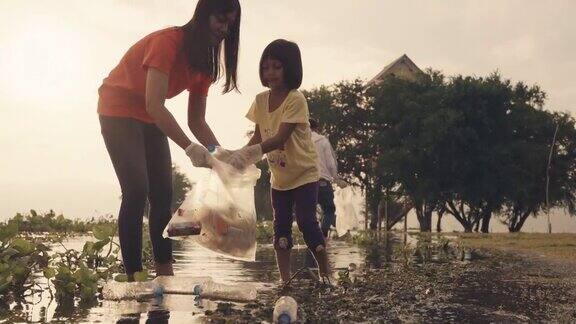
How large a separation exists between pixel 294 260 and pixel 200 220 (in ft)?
14.5

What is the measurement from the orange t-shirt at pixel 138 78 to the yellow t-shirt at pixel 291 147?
2.45ft

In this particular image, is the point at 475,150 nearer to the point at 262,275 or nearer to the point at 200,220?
the point at 262,275

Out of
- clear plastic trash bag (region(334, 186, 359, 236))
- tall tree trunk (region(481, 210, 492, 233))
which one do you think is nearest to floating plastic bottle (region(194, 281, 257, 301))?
clear plastic trash bag (region(334, 186, 359, 236))

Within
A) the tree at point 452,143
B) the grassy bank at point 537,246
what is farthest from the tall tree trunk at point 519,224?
the grassy bank at point 537,246

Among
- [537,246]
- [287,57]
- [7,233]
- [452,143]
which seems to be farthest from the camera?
[452,143]

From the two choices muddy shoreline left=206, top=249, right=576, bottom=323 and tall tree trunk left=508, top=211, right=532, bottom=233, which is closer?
muddy shoreline left=206, top=249, right=576, bottom=323

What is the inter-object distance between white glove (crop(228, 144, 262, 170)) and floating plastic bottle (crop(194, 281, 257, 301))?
0.73 metres

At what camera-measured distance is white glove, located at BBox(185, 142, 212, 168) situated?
13.9ft

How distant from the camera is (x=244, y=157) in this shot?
4473 mm

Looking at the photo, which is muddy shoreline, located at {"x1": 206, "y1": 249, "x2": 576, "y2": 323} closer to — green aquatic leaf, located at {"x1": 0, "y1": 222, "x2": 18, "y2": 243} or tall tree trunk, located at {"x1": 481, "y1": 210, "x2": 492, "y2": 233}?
green aquatic leaf, located at {"x1": 0, "y1": 222, "x2": 18, "y2": 243}

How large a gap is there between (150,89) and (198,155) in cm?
50

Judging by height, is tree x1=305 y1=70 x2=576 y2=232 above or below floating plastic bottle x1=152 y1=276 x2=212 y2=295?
above

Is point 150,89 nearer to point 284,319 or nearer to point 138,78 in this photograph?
point 138,78

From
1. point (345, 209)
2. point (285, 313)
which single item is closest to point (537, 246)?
point (345, 209)
